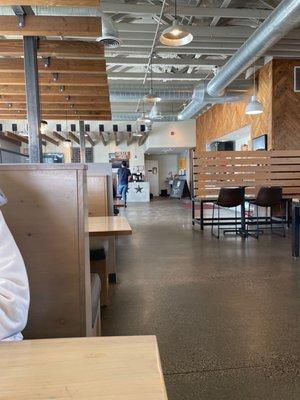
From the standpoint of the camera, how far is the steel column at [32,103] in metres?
2.70

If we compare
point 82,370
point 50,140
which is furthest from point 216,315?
point 50,140

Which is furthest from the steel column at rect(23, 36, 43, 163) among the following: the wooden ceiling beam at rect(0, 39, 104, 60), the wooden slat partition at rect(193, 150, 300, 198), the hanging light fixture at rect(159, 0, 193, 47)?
the wooden slat partition at rect(193, 150, 300, 198)

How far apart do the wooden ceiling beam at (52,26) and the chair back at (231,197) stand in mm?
4092

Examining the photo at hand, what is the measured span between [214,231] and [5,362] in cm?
648

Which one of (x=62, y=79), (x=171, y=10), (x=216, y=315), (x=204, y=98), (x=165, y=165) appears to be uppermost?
(x=171, y=10)

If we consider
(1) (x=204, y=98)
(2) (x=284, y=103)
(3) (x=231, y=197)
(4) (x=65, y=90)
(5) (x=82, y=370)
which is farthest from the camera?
(1) (x=204, y=98)

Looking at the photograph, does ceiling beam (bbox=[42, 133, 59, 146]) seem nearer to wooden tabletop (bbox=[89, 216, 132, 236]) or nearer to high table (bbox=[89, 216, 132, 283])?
high table (bbox=[89, 216, 132, 283])

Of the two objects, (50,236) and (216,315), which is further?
(216,315)

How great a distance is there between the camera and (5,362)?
2.61 feet

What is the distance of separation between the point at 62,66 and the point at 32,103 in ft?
5.35

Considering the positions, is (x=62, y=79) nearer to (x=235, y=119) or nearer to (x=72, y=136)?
(x=235, y=119)

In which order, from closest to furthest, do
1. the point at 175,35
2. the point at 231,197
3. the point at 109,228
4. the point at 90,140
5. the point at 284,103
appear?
the point at 109,228 < the point at 175,35 < the point at 231,197 < the point at 284,103 < the point at 90,140

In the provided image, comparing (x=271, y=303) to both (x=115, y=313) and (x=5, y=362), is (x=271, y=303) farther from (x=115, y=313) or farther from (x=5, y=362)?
(x=5, y=362)

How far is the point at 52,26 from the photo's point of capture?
2.88 metres
